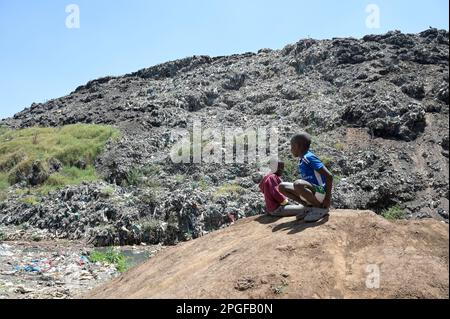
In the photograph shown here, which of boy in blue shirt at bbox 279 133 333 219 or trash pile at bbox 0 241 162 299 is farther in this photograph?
trash pile at bbox 0 241 162 299

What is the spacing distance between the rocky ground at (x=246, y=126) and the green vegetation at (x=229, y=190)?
50 mm

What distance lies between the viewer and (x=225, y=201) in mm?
18859

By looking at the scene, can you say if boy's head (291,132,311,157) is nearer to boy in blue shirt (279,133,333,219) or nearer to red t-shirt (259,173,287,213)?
boy in blue shirt (279,133,333,219)

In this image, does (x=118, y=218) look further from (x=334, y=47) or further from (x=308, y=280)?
(x=334, y=47)

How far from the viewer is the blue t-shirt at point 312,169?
202 inches

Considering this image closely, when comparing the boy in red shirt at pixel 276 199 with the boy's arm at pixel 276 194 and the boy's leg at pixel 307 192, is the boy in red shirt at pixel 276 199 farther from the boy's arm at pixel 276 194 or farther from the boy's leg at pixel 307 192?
the boy's leg at pixel 307 192

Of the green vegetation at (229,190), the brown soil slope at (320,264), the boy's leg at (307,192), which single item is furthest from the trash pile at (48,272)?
the green vegetation at (229,190)

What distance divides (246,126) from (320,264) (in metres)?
21.5

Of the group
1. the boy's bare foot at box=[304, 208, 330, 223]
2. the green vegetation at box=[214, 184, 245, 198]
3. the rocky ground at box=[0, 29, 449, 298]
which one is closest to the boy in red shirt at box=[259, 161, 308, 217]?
the boy's bare foot at box=[304, 208, 330, 223]

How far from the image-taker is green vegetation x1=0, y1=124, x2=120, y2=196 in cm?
2373

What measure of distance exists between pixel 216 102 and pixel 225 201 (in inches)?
473

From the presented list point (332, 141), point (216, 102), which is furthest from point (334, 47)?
point (332, 141)

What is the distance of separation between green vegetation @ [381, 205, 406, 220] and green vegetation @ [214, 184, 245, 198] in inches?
210
